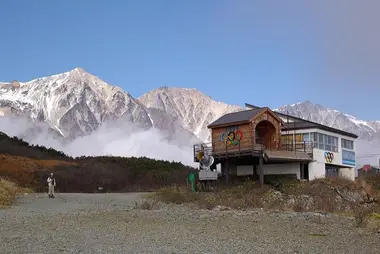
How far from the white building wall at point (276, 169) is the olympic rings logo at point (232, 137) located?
3.83m

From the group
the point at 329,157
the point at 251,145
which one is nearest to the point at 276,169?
the point at 329,157

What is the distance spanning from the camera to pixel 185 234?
14.1 metres

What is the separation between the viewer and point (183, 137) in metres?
198

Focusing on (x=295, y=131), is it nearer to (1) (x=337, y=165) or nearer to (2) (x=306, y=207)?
(1) (x=337, y=165)

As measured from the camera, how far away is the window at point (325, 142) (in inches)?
1704

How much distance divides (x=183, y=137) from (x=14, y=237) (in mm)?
185053

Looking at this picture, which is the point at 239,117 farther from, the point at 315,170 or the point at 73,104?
the point at 73,104

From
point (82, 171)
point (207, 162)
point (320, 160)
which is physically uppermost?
point (320, 160)

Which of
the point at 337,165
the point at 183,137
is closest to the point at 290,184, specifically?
the point at 337,165

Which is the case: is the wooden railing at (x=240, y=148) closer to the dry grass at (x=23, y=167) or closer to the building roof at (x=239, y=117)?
the building roof at (x=239, y=117)

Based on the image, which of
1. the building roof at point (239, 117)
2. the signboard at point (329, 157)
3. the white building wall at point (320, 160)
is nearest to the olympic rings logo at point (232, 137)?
the building roof at point (239, 117)

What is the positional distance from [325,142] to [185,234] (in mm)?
32732

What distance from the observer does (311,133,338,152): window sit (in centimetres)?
4328

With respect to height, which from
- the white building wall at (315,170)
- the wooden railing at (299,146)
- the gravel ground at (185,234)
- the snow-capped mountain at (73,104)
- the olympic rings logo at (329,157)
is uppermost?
the snow-capped mountain at (73,104)
